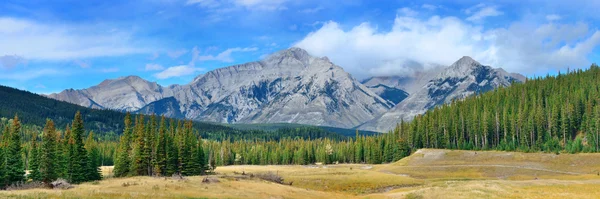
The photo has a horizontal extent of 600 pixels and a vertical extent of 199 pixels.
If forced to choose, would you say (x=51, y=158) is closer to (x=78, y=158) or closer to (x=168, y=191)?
(x=78, y=158)

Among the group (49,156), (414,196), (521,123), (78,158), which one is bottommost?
(414,196)

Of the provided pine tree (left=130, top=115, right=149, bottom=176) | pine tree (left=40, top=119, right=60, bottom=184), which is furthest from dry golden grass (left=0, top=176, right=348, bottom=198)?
pine tree (left=130, top=115, right=149, bottom=176)

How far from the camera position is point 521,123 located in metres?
149

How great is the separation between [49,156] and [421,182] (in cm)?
6980

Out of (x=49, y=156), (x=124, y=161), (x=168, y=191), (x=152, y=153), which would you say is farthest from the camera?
(x=152, y=153)

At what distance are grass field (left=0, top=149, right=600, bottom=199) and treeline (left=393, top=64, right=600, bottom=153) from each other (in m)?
18.7

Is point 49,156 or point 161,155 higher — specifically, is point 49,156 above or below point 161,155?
above

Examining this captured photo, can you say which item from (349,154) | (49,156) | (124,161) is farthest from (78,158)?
(349,154)

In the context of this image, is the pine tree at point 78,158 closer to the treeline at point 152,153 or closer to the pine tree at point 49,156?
the pine tree at point 49,156

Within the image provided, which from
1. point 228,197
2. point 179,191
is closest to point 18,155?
point 179,191

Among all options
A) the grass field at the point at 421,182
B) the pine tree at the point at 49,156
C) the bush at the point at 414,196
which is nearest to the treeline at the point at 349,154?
the grass field at the point at 421,182

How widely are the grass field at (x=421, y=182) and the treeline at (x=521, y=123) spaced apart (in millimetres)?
18655

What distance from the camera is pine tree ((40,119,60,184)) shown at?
75.9 metres

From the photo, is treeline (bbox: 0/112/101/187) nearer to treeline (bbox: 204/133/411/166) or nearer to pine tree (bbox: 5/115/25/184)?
pine tree (bbox: 5/115/25/184)
